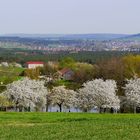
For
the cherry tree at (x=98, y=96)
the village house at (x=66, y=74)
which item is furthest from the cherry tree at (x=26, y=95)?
the village house at (x=66, y=74)

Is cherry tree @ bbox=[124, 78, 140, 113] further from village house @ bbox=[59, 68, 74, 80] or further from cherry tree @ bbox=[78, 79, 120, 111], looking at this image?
village house @ bbox=[59, 68, 74, 80]

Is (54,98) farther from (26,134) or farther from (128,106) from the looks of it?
(26,134)

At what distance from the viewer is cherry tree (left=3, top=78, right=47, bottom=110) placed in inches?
2832

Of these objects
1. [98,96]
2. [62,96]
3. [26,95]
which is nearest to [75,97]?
[62,96]

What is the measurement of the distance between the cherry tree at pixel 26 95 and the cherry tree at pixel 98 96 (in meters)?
8.64

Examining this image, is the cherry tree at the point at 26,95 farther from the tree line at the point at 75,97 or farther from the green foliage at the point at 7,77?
the green foliage at the point at 7,77

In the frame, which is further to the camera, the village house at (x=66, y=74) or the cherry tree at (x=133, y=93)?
the village house at (x=66, y=74)

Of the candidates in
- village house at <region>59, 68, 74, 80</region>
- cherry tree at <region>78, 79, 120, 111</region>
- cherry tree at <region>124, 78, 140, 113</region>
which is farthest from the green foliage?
cherry tree at <region>124, 78, 140, 113</region>

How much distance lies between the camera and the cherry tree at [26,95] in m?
71.9

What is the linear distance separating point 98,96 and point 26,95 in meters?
12.4

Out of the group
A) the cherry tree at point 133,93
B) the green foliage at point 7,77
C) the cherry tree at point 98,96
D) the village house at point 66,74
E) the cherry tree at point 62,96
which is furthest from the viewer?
the village house at point 66,74

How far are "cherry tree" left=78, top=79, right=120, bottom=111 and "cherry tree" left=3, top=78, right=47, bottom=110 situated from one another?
28.3 feet

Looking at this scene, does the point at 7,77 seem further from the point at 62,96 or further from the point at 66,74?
the point at 62,96

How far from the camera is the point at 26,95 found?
237ft
